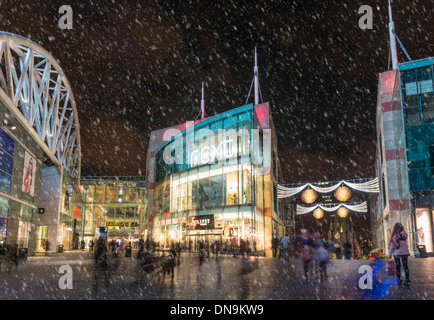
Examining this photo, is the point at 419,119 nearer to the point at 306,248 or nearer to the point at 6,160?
the point at 306,248

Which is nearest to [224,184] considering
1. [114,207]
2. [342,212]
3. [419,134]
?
[342,212]

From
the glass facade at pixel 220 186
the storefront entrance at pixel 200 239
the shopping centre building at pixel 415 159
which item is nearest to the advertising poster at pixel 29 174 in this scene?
the glass facade at pixel 220 186

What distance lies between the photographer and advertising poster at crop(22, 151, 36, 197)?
31369 mm

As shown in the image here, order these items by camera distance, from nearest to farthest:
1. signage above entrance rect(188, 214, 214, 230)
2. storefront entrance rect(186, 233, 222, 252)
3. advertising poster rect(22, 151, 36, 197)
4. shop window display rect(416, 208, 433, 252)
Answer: advertising poster rect(22, 151, 36, 197) → shop window display rect(416, 208, 433, 252) → signage above entrance rect(188, 214, 214, 230) → storefront entrance rect(186, 233, 222, 252)

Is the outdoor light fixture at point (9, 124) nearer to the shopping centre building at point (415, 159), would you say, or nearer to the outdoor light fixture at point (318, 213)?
the outdoor light fixture at point (318, 213)

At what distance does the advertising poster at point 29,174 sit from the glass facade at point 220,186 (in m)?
14.7

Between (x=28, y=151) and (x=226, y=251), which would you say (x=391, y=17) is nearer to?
(x=226, y=251)

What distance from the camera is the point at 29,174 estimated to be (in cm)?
3256

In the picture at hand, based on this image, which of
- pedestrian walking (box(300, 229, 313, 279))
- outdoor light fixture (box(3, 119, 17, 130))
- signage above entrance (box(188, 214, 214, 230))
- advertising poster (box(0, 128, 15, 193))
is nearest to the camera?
pedestrian walking (box(300, 229, 313, 279))

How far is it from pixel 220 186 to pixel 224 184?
28.3 inches

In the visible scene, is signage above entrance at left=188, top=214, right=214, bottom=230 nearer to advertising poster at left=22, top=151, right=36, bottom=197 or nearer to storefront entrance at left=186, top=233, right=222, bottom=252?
storefront entrance at left=186, top=233, right=222, bottom=252

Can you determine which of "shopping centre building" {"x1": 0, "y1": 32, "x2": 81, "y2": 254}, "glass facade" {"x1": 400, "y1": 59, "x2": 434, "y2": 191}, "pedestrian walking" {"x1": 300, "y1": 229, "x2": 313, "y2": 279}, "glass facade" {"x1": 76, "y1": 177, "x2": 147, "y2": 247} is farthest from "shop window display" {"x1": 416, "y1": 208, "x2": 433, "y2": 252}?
"glass facade" {"x1": 76, "y1": 177, "x2": 147, "y2": 247}

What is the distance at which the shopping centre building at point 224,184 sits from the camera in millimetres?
38219
